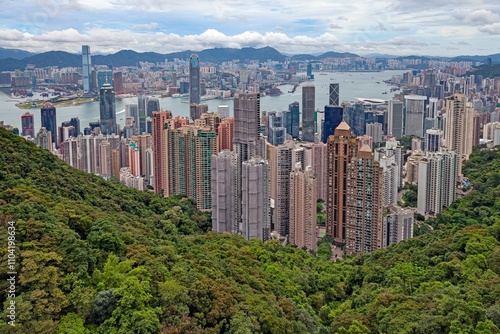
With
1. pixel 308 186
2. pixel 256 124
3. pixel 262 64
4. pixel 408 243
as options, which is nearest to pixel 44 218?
pixel 408 243

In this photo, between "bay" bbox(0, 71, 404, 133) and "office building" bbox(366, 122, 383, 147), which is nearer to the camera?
"bay" bbox(0, 71, 404, 133)

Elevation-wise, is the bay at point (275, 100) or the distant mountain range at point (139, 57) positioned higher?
the distant mountain range at point (139, 57)

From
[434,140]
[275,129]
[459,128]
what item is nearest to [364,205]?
[434,140]

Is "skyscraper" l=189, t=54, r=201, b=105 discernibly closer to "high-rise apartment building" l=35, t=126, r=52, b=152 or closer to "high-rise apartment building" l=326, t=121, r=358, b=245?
"high-rise apartment building" l=35, t=126, r=52, b=152

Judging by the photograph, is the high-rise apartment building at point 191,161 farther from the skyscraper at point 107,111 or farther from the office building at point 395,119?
the office building at point 395,119

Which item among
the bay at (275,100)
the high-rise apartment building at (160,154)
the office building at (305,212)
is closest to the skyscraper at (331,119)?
the bay at (275,100)

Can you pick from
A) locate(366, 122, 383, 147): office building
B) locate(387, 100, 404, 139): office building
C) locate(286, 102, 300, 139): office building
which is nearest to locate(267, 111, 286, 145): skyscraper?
locate(286, 102, 300, 139): office building
